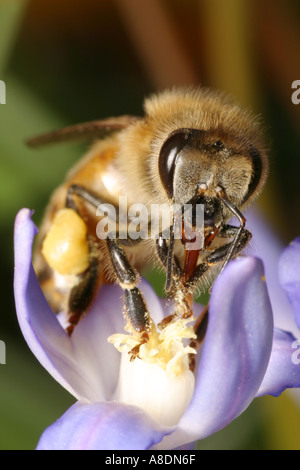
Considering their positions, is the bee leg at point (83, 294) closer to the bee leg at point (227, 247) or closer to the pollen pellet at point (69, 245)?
the pollen pellet at point (69, 245)

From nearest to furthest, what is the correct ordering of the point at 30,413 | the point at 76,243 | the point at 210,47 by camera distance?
the point at 76,243
the point at 30,413
the point at 210,47

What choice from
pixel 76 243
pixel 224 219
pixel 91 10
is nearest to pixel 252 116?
pixel 224 219

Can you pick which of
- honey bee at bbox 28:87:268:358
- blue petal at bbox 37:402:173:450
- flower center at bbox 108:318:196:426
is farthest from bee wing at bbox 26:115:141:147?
blue petal at bbox 37:402:173:450

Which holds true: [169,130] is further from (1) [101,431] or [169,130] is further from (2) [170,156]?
(1) [101,431]

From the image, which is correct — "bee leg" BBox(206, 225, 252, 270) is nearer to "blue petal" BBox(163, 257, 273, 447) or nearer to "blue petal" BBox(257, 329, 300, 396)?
"blue petal" BBox(163, 257, 273, 447)

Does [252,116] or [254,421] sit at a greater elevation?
[252,116]

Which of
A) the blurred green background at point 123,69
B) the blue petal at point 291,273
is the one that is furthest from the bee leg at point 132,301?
the blurred green background at point 123,69

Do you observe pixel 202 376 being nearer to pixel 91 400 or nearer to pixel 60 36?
pixel 91 400

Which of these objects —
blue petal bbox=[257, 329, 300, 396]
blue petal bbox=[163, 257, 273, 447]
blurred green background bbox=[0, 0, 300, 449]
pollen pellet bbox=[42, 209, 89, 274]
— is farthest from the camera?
blurred green background bbox=[0, 0, 300, 449]
